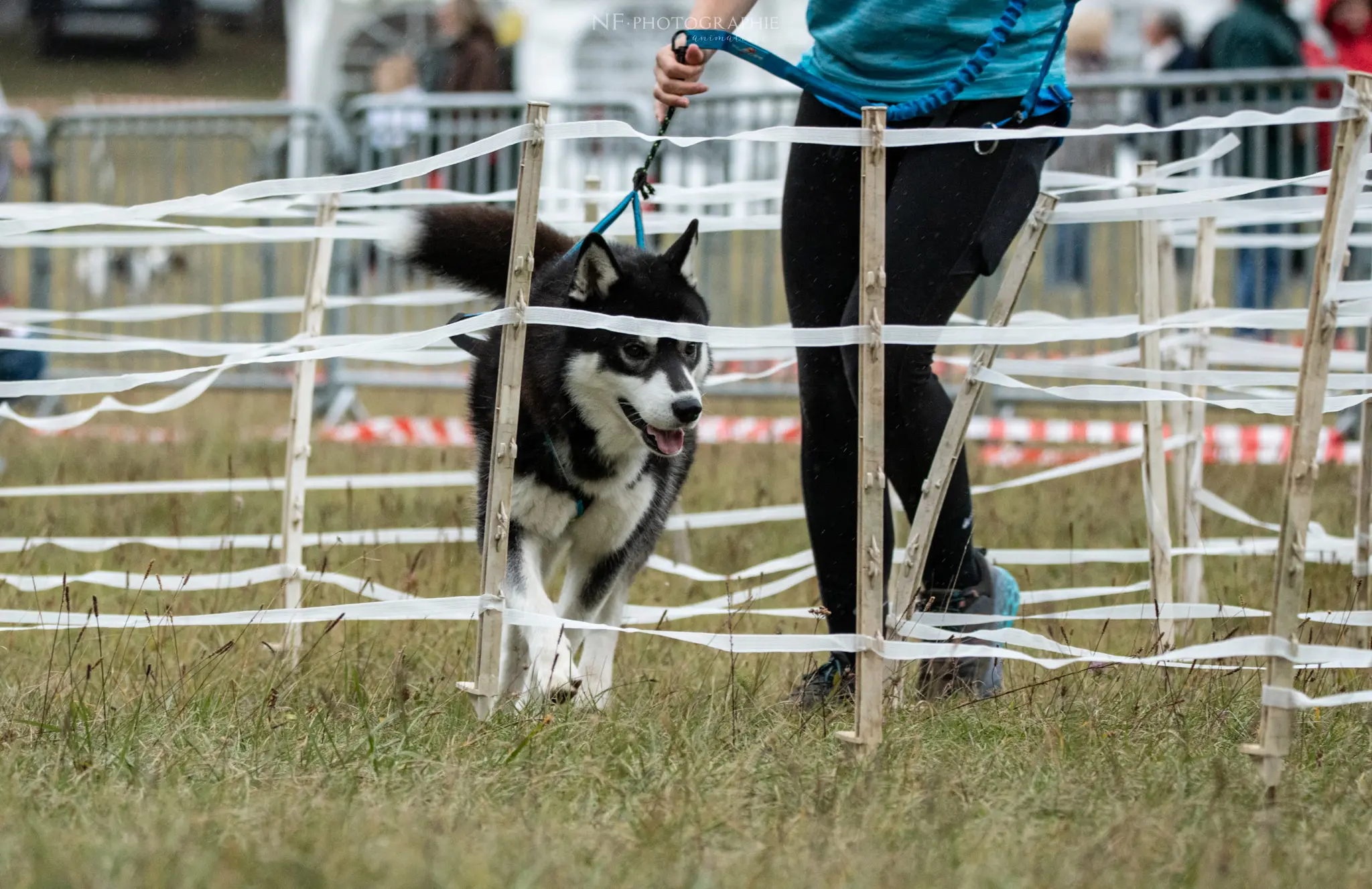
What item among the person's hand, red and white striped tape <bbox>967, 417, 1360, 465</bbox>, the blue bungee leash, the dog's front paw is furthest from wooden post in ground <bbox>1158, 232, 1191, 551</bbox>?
red and white striped tape <bbox>967, 417, 1360, 465</bbox>

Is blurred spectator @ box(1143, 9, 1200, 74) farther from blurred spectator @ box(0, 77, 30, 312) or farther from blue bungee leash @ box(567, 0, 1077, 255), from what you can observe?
blurred spectator @ box(0, 77, 30, 312)

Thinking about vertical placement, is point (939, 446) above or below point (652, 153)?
below

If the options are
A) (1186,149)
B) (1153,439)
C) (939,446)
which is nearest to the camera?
(939,446)

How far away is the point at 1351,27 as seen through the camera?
7.82m

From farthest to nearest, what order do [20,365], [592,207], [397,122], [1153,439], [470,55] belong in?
1. [470,55]
2. [397,122]
3. [20,365]
4. [592,207]
5. [1153,439]

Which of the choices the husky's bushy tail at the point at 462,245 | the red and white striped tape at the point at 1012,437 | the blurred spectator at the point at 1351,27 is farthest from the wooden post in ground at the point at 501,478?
the blurred spectator at the point at 1351,27

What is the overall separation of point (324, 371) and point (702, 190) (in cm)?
500

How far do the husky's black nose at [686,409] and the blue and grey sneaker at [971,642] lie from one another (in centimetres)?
65

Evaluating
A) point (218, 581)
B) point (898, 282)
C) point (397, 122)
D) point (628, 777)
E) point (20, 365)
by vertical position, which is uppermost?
point (397, 122)

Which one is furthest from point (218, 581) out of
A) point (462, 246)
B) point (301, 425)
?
point (462, 246)

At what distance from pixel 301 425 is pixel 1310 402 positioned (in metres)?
2.47

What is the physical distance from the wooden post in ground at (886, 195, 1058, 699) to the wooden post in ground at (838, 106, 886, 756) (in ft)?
1.11

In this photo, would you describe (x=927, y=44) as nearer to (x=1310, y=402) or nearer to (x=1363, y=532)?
(x=1310, y=402)

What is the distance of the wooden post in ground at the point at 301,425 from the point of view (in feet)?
12.1
